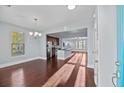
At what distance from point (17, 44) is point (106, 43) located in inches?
248

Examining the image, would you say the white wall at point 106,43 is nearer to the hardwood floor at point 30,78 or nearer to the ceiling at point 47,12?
the hardwood floor at point 30,78

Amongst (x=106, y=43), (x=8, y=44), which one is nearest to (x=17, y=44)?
(x=8, y=44)

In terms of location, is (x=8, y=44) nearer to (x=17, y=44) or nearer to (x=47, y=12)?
(x=17, y=44)

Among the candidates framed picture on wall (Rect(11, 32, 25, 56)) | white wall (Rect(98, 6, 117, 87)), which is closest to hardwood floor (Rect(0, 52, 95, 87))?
white wall (Rect(98, 6, 117, 87))

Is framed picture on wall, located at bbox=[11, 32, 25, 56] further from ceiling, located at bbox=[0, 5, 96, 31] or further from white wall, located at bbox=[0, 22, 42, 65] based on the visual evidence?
ceiling, located at bbox=[0, 5, 96, 31]

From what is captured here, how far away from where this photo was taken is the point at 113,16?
247 cm

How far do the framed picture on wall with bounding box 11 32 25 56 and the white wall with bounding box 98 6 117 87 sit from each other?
5.91 metres

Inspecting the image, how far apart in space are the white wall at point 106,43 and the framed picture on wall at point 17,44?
Result: 5913 millimetres

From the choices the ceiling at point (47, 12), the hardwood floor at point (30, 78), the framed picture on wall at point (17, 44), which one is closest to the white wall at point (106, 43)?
the hardwood floor at point (30, 78)

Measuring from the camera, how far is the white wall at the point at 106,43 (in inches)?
95.4

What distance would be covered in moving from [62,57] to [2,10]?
5960mm

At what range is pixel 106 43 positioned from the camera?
2.46m
